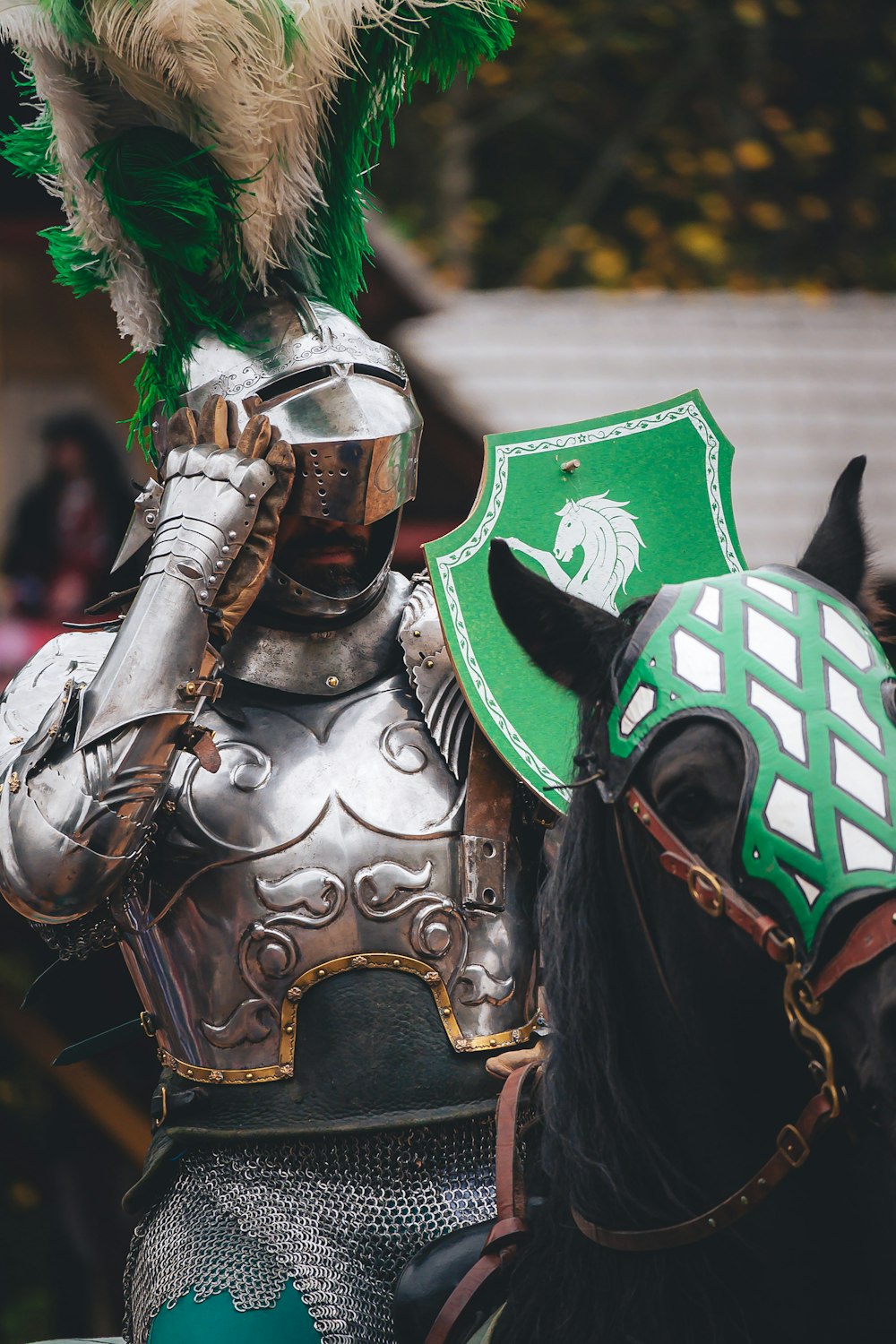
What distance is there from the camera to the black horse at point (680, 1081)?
6.63ft

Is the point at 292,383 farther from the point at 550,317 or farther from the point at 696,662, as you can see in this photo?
the point at 550,317

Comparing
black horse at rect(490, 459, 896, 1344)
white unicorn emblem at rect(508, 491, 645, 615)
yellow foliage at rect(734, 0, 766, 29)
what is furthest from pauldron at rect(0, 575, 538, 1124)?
yellow foliage at rect(734, 0, 766, 29)

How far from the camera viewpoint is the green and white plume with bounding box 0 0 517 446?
2.98 metres

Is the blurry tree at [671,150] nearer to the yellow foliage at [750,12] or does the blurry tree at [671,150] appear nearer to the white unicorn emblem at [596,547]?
the yellow foliage at [750,12]

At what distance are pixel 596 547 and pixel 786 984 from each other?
1158mm

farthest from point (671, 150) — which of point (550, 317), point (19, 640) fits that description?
point (19, 640)

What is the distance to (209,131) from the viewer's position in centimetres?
306

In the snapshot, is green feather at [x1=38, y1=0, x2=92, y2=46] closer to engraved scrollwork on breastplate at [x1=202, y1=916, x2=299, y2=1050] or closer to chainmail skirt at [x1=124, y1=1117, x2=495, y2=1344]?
engraved scrollwork on breastplate at [x1=202, y1=916, x2=299, y2=1050]

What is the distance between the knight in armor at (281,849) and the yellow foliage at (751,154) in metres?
13.3

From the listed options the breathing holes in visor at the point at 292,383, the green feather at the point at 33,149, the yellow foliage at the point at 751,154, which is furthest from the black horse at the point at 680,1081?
the yellow foliage at the point at 751,154

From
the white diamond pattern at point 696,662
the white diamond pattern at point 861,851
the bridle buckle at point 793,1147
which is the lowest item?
the bridle buckle at point 793,1147

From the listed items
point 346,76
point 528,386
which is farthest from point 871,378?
point 346,76

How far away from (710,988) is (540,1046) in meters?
0.80

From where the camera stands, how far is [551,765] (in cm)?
289
